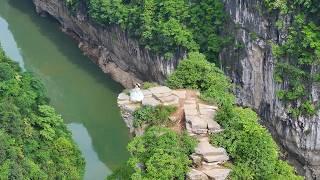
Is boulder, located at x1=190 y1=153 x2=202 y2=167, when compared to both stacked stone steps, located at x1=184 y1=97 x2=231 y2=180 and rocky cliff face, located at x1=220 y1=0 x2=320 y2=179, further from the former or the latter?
rocky cliff face, located at x1=220 y1=0 x2=320 y2=179

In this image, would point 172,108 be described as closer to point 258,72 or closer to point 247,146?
point 247,146

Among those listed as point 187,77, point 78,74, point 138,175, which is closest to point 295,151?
point 187,77

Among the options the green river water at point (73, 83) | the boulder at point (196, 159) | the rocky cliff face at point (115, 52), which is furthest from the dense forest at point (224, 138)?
the green river water at point (73, 83)

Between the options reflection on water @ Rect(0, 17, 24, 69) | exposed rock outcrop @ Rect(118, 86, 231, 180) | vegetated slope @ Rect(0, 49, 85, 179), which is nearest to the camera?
exposed rock outcrop @ Rect(118, 86, 231, 180)

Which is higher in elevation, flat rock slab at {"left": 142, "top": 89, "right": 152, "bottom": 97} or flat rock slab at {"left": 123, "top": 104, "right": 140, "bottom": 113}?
flat rock slab at {"left": 142, "top": 89, "right": 152, "bottom": 97}

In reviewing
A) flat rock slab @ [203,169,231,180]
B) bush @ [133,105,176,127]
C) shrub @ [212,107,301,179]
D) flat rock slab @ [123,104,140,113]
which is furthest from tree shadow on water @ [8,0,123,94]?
flat rock slab @ [203,169,231,180]

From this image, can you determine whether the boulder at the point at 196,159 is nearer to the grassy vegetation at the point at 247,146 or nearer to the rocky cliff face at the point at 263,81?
the grassy vegetation at the point at 247,146
